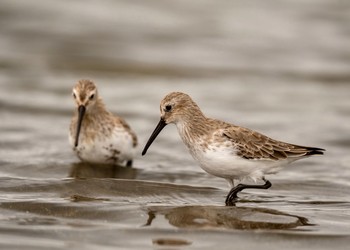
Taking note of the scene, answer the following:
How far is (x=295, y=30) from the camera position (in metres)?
18.6

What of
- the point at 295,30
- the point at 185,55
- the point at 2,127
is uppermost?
the point at 295,30

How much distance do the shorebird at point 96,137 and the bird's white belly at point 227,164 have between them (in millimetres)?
1822

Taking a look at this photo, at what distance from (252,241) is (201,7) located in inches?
536

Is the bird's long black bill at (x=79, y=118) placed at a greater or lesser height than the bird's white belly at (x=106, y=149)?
greater

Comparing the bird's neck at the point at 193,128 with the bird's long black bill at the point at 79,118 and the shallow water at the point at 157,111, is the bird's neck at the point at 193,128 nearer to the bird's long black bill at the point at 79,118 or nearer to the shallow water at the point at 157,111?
the shallow water at the point at 157,111

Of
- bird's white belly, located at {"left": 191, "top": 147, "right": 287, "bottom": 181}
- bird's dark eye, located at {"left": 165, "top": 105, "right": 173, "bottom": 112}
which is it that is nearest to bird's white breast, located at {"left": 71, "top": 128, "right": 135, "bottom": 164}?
bird's dark eye, located at {"left": 165, "top": 105, "right": 173, "bottom": 112}

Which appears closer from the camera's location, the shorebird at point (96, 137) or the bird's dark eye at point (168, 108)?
the bird's dark eye at point (168, 108)

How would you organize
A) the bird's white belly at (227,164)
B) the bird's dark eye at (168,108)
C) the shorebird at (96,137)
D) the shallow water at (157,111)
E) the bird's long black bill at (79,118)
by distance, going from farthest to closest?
the shorebird at (96,137) → the bird's long black bill at (79,118) → the bird's dark eye at (168,108) → the bird's white belly at (227,164) → the shallow water at (157,111)

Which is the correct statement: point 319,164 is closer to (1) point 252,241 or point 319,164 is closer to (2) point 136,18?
(1) point 252,241

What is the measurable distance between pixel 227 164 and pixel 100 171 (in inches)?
91.9

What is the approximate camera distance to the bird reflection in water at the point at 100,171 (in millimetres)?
9836

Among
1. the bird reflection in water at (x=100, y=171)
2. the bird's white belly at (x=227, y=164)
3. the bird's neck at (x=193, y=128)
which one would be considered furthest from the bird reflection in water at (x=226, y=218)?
the bird reflection in water at (x=100, y=171)

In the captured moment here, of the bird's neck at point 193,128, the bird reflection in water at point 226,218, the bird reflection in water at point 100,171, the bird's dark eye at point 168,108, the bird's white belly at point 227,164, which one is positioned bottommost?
the bird reflection in water at point 226,218

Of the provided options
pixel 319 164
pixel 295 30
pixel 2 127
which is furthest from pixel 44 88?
pixel 295 30
